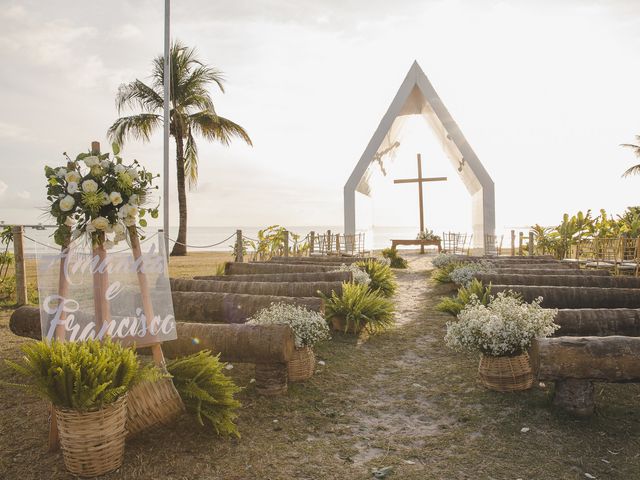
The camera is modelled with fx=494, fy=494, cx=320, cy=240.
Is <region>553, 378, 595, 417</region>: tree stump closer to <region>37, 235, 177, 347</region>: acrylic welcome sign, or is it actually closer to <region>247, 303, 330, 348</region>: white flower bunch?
<region>247, 303, 330, 348</region>: white flower bunch

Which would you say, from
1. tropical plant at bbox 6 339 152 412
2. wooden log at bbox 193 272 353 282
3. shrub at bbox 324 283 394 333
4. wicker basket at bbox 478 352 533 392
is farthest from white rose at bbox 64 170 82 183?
wooden log at bbox 193 272 353 282

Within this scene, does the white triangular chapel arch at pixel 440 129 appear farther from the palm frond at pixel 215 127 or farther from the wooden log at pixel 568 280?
the wooden log at pixel 568 280

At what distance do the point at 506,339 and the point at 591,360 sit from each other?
2.58 ft

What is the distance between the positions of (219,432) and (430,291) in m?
8.75

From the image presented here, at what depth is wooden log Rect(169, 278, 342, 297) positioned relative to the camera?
7.29 meters

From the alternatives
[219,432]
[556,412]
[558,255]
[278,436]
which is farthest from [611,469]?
[558,255]

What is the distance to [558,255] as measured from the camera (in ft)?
58.5

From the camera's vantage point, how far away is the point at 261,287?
24.1 ft

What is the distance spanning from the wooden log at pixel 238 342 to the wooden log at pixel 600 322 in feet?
9.37

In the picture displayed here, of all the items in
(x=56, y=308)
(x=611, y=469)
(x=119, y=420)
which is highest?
(x=56, y=308)

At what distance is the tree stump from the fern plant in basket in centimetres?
52

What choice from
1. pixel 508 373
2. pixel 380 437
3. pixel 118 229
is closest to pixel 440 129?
pixel 508 373

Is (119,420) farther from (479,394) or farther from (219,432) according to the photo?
(479,394)

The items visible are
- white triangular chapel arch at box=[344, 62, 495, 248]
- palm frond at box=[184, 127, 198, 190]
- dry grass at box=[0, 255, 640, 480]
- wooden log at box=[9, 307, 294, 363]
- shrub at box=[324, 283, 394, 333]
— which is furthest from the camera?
palm frond at box=[184, 127, 198, 190]
